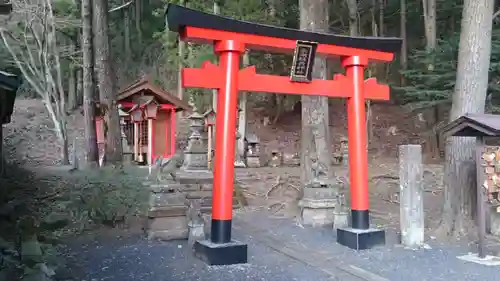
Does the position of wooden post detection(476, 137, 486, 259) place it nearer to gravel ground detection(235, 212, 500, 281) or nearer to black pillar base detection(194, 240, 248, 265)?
gravel ground detection(235, 212, 500, 281)

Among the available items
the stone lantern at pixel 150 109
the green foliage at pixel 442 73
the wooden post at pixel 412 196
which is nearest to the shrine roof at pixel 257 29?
the wooden post at pixel 412 196

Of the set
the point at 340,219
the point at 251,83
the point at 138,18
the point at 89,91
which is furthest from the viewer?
the point at 138,18

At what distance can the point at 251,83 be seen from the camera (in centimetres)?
677

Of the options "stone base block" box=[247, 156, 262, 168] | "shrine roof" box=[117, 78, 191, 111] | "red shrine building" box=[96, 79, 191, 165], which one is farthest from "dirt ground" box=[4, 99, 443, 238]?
"shrine roof" box=[117, 78, 191, 111]

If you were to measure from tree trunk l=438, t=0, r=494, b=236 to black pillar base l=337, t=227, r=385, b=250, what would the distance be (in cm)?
130

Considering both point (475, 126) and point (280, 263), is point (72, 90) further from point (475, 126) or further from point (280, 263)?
point (475, 126)

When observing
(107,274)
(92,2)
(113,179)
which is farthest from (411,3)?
(107,274)

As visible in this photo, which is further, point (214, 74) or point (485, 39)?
point (485, 39)

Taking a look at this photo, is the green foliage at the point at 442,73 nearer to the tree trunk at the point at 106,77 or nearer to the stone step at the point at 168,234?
the tree trunk at the point at 106,77

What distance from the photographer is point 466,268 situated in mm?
6008

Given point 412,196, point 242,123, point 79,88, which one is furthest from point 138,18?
point 412,196

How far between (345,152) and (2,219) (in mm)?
16439

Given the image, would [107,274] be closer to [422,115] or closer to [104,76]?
[104,76]

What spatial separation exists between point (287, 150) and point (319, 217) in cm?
1402
